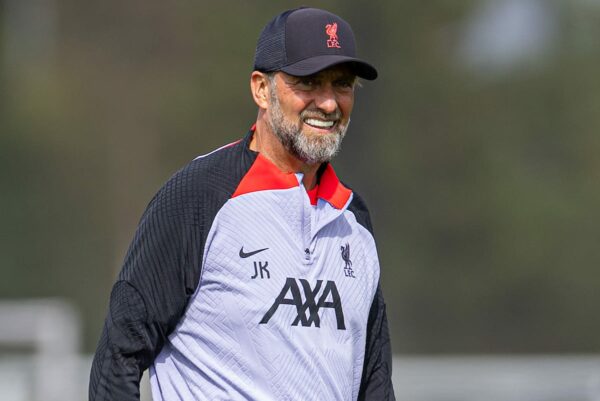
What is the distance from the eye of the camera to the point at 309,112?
2.92 meters

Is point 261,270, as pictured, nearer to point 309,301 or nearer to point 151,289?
point 309,301

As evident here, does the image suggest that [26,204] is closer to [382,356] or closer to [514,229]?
[514,229]

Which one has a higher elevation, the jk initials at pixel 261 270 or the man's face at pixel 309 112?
the man's face at pixel 309 112

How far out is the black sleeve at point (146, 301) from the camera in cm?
271

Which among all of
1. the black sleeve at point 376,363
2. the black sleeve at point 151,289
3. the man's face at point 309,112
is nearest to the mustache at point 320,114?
the man's face at point 309,112

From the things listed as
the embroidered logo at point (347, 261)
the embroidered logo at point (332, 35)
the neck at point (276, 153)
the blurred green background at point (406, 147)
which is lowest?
the blurred green background at point (406, 147)

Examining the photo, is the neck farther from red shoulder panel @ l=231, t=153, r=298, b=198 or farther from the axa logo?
the axa logo

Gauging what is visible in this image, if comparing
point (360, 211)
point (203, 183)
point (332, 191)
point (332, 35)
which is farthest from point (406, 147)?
point (203, 183)

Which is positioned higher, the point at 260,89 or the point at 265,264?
the point at 260,89

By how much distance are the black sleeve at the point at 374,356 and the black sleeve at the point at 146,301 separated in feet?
1.85

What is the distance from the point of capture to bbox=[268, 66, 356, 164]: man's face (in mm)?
2912

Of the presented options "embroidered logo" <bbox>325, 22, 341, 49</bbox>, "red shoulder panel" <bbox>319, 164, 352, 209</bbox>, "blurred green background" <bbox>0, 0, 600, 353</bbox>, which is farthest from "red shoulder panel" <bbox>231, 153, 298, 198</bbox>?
"blurred green background" <bbox>0, 0, 600, 353</bbox>

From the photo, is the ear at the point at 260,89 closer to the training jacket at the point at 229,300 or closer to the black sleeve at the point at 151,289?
the training jacket at the point at 229,300

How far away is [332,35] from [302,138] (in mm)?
276
